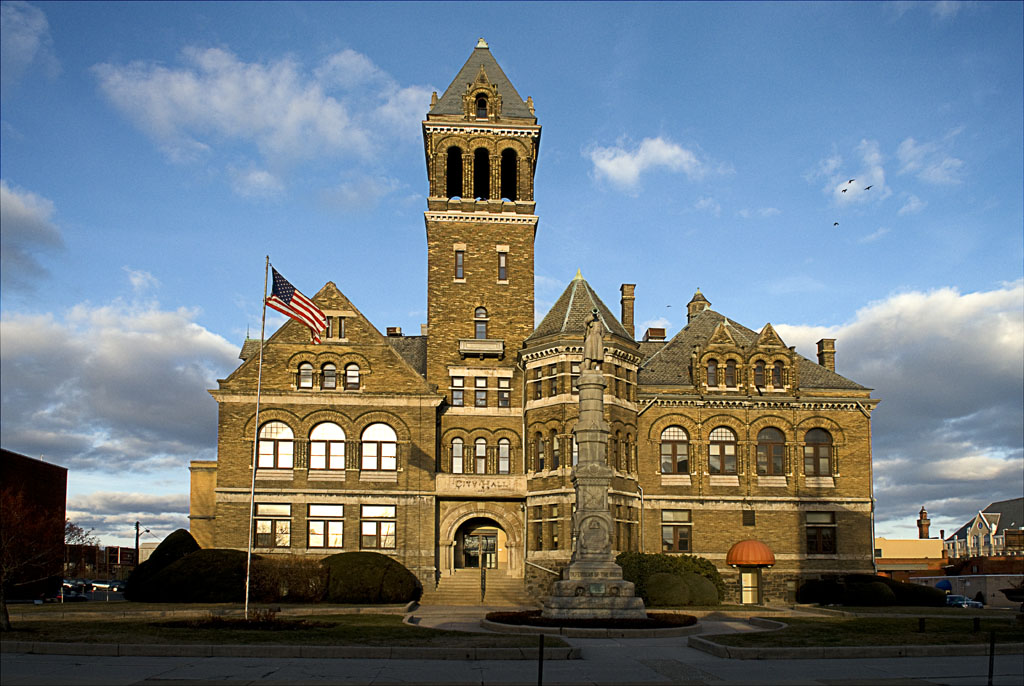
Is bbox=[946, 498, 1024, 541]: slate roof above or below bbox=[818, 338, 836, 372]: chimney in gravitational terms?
below

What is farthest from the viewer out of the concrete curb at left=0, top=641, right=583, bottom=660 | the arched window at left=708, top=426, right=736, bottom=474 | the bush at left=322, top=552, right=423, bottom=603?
the arched window at left=708, top=426, right=736, bottom=474

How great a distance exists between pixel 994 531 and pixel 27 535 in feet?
347

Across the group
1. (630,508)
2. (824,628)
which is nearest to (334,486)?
(630,508)

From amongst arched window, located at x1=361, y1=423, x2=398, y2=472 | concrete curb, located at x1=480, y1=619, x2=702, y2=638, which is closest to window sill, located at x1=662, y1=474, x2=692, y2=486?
arched window, located at x1=361, y1=423, x2=398, y2=472

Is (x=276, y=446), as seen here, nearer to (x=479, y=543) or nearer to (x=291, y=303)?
(x=479, y=543)

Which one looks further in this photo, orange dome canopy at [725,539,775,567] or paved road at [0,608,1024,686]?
orange dome canopy at [725,539,775,567]

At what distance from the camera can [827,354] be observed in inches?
2127

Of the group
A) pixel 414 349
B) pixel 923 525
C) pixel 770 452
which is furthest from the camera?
pixel 923 525

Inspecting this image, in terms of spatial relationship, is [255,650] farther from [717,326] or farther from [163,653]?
[717,326]

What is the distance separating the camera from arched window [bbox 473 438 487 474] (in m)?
49.1

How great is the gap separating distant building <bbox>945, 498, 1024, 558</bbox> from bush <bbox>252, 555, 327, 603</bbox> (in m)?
83.7

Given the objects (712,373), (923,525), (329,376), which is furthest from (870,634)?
(923,525)

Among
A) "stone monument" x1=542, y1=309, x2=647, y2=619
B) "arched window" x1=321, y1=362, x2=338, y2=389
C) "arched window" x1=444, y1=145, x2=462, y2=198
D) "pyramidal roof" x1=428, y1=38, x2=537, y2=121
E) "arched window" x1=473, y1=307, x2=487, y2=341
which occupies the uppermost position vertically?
"pyramidal roof" x1=428, y1=38, x2=537, y2=121

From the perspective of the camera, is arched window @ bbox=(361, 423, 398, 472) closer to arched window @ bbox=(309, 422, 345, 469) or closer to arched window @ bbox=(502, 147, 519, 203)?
arched window @ bbox=(309, 422, 345, 469)
